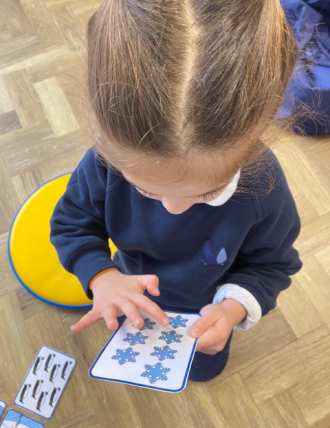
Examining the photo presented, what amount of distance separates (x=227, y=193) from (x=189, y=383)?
69cm

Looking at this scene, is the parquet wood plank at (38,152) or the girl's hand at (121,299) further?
the parquet wood plank at (38,152)

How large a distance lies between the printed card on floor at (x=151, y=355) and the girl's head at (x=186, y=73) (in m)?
0.31

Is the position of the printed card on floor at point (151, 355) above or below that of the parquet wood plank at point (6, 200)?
above

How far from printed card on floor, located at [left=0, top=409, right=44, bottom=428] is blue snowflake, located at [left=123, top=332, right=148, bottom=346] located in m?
0.58

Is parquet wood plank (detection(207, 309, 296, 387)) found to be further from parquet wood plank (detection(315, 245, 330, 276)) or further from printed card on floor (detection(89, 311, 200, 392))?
printed card on floor (detection(89, 311, 200, 392))

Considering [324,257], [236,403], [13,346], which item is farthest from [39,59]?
[236,403]

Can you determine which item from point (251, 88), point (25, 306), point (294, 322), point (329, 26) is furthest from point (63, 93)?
point (251, 88)

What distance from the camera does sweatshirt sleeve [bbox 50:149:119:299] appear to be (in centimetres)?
70

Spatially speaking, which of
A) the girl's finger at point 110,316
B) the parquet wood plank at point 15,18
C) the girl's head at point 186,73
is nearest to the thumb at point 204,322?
the girl's finger at point 110,316

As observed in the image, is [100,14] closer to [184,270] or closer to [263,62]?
[263,62]

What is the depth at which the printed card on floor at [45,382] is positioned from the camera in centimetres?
103

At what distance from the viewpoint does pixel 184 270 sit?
2.46 ft

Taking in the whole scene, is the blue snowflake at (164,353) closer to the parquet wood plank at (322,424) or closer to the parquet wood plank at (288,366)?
the parquet wood plank at (288,366)

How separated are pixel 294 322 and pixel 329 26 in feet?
3.42
